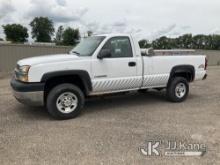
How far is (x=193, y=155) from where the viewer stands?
14.5 ft

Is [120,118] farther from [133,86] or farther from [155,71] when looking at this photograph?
[155,71]

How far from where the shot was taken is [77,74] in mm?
6398

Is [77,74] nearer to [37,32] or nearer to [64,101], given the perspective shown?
[64,101]

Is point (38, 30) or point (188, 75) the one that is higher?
point (38, 30)

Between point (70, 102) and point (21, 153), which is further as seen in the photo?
point (70, 102)

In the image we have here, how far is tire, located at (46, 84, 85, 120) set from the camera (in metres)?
6.18

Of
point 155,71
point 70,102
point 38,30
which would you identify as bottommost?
point 70,102

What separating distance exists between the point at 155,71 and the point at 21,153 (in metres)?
4.31

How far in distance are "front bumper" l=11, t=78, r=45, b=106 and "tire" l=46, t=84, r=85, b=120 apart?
22 cm

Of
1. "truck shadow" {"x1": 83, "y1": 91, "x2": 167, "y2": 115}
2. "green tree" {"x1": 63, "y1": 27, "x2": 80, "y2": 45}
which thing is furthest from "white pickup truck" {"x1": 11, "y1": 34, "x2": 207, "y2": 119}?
"green tree" {"x1": 63, "y1": 27, "x2": 80, "y2": 45}

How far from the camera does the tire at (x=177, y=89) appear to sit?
8.08 meters

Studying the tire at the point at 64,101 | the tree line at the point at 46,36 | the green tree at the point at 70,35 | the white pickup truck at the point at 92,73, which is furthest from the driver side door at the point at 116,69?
the tree line at the point at 46,36

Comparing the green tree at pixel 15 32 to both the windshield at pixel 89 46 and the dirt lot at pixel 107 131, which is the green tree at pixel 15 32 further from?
the windshield at pixel 89 46

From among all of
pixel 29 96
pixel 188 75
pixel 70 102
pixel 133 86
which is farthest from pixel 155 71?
pixel 29 96
